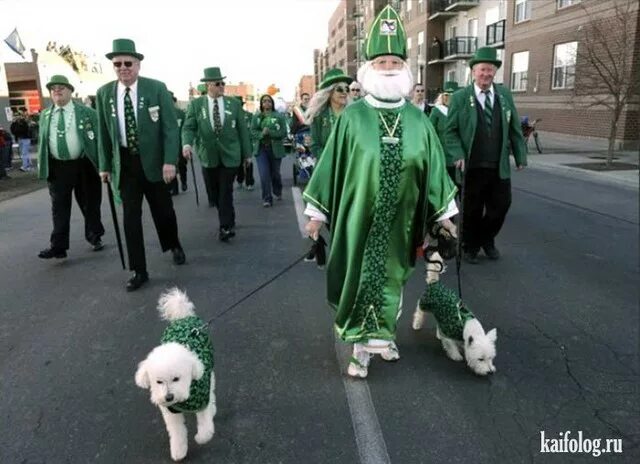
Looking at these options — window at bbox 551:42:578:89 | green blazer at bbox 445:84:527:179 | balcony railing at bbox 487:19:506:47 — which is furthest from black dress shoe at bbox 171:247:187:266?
balcony railing at bbox 487:19:506:47

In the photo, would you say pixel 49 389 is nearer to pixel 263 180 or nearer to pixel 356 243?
pixel 356 243

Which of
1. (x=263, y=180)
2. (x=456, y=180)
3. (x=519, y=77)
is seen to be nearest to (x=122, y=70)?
(x=456, y=180)

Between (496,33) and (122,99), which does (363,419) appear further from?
(496,33)

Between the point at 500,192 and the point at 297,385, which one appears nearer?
the point at 297,385

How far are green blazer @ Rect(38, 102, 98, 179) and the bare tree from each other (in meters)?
12.6

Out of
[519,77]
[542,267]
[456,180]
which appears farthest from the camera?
[519,77]

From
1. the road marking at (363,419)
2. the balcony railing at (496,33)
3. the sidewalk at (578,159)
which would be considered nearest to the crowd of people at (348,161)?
the road marking at (363,419)

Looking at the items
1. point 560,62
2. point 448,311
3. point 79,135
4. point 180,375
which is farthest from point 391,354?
point 560,62

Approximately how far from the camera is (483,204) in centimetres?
611

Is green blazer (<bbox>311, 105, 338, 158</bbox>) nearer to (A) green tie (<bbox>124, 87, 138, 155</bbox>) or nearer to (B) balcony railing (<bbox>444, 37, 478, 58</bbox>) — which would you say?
(A) green tie (<bbox>124, 87, 138, 155</bbox>)

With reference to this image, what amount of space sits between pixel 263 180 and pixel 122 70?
5.03 metres

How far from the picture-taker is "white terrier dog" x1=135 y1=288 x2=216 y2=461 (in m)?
2.36

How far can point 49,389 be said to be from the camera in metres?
3.43

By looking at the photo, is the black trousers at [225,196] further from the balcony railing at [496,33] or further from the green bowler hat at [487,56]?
the balcony railing at [496,33]
